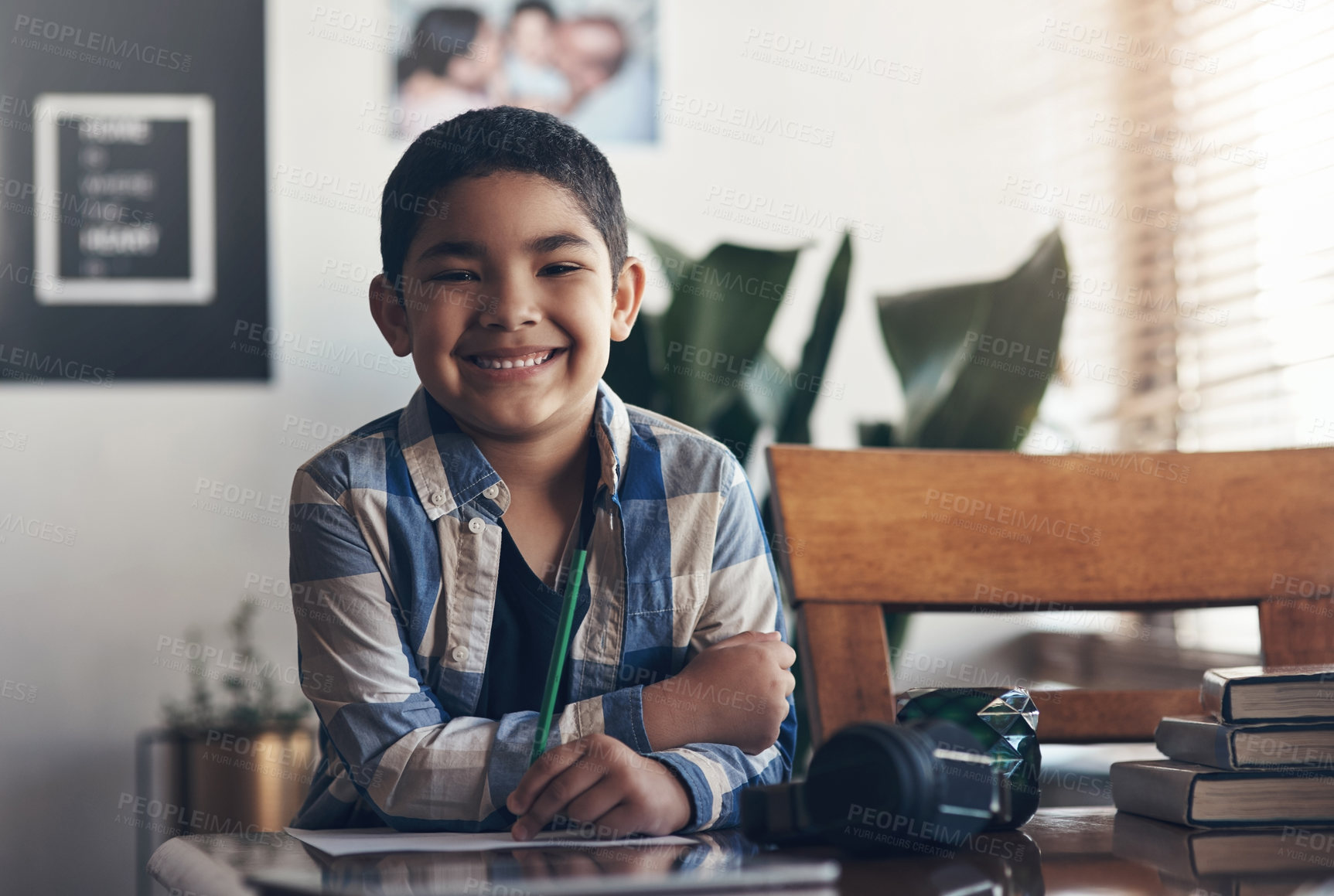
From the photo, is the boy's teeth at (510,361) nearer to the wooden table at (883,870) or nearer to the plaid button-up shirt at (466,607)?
the plaid button-up shirt at (466,607)

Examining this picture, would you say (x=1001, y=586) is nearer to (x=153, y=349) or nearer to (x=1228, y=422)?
(x=1228, y=422)

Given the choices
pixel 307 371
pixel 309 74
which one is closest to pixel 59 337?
pixel 307 371

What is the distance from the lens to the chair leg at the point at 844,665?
87 cm

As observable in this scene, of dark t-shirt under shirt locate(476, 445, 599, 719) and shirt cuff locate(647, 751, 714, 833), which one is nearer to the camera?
shirt cuff locate(647, 751, 714, 833)

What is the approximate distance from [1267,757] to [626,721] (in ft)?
1.21

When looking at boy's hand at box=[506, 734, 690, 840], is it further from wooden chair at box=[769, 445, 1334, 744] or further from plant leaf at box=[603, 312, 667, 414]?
plant leaf at box=[603, 312, 667, 414]

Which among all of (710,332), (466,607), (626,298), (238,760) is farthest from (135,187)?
(466,607)

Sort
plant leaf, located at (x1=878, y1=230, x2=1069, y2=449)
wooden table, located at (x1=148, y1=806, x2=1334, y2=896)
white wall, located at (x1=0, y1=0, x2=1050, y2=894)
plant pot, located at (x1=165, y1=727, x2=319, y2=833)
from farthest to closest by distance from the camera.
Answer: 1. white wall, located at (x1=0, y1=0, x2=1050, y2=894)
2. plant pot, located at (x1=165, y1=727, x2=319, y2=833)
3. plant leaf, located at (x1=878, y1=230, x2=1069, y2=449)
4. wooden table, located at (x1=148, y1=806, x2=1334, y2=896)

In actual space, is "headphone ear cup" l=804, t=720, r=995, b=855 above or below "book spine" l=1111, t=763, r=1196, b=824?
Answer: above

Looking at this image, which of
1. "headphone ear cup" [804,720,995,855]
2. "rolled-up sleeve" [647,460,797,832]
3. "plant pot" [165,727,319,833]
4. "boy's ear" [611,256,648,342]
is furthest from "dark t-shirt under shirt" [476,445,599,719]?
"plant pot" [165,727,319,833]

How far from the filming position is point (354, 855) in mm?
506

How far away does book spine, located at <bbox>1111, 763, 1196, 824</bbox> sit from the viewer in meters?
0.61

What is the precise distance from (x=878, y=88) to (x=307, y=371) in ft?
3.76

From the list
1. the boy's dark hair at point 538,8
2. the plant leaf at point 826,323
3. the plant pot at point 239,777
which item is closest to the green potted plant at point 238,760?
the plant pot at point 239,777
